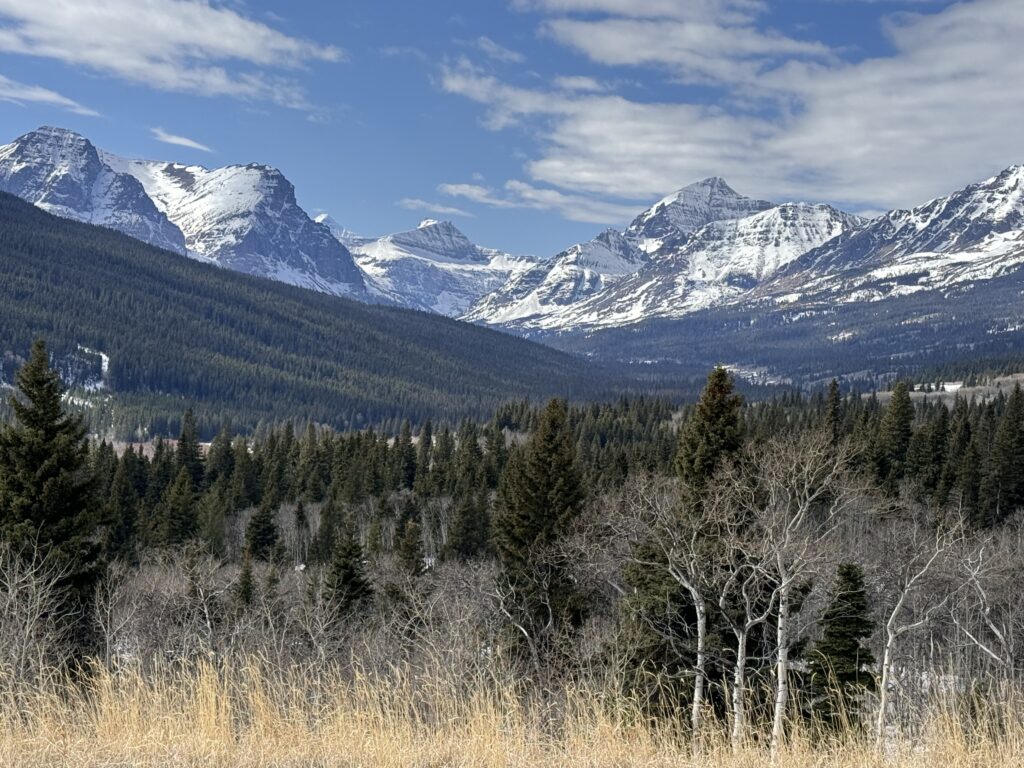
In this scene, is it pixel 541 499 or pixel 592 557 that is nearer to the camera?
pixel 592 557

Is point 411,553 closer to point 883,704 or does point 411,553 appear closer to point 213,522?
point 213,522

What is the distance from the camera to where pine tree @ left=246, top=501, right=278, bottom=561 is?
77625 millimetres

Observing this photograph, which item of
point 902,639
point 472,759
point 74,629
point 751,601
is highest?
point 472,759

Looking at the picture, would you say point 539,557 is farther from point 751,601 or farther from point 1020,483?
point 1020,483

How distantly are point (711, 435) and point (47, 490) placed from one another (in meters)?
20.4

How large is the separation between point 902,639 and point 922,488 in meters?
40.8

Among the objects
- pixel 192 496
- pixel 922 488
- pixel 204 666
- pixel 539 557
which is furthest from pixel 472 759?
pixel 922 488

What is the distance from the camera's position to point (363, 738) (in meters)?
7.06

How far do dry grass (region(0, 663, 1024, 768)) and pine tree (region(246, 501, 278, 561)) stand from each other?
238ft

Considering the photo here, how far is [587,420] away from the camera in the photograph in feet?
479

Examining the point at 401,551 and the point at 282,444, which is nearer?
the point at 401,551

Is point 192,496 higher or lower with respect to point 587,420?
lower

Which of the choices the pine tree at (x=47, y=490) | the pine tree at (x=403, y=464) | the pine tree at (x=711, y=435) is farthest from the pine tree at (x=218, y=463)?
the pine tree at (x=711, y=435)

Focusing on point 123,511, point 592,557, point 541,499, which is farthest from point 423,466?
point 592,557
